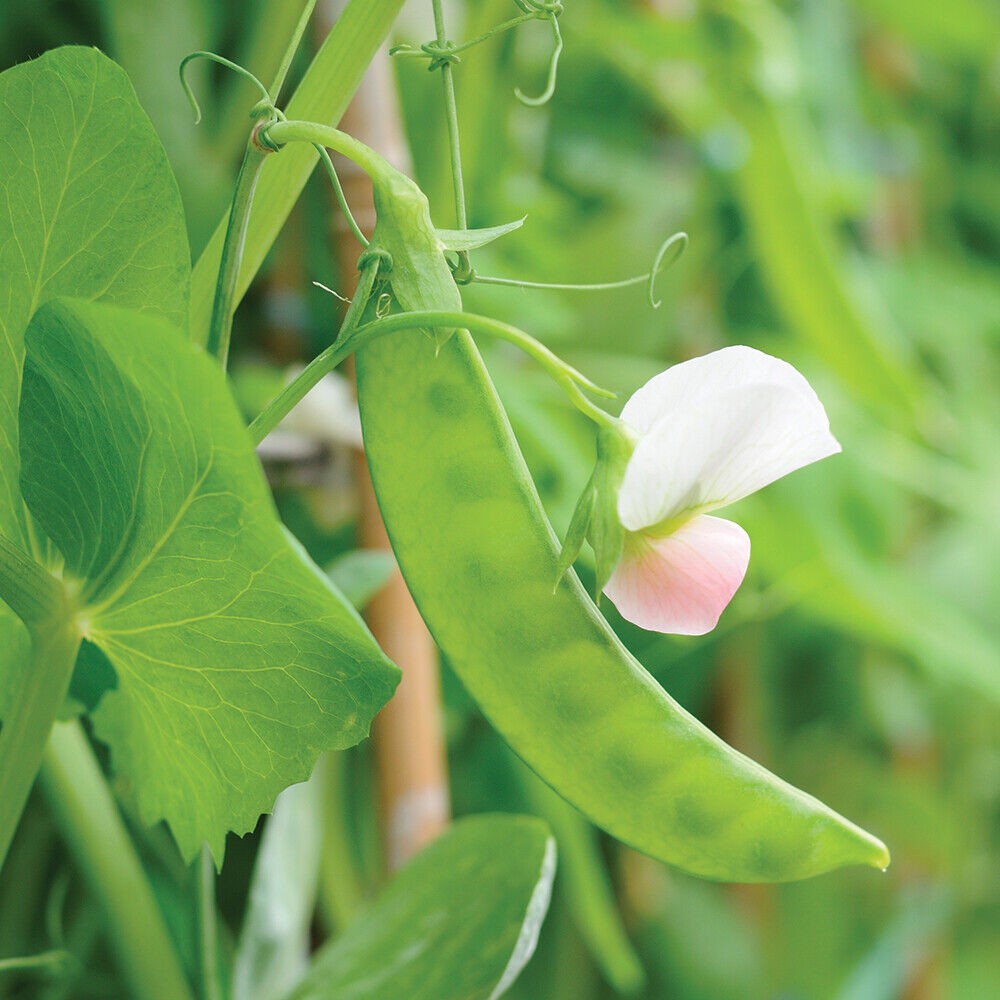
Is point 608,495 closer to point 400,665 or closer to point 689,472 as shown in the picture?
point 689,472

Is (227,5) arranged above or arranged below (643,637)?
above

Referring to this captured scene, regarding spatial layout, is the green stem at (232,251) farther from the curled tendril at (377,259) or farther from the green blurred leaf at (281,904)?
the green blurred leaf at (281,904)

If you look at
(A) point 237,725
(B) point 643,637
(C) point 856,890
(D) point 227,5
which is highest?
(D) point 227,5

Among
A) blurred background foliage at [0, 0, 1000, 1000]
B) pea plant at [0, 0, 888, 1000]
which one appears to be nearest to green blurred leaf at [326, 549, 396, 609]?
blurred background foliage at [0, 0, 1000, 1000]

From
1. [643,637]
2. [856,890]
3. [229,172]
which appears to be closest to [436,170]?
[229,172]

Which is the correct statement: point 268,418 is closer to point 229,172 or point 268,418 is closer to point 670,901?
point 229,172

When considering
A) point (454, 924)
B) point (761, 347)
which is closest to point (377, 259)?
point (454, 924)

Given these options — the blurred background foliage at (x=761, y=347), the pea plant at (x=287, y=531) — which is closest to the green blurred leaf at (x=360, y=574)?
the blurred background foliage at (x=761, y=347)

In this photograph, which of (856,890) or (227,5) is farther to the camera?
(856,890)
